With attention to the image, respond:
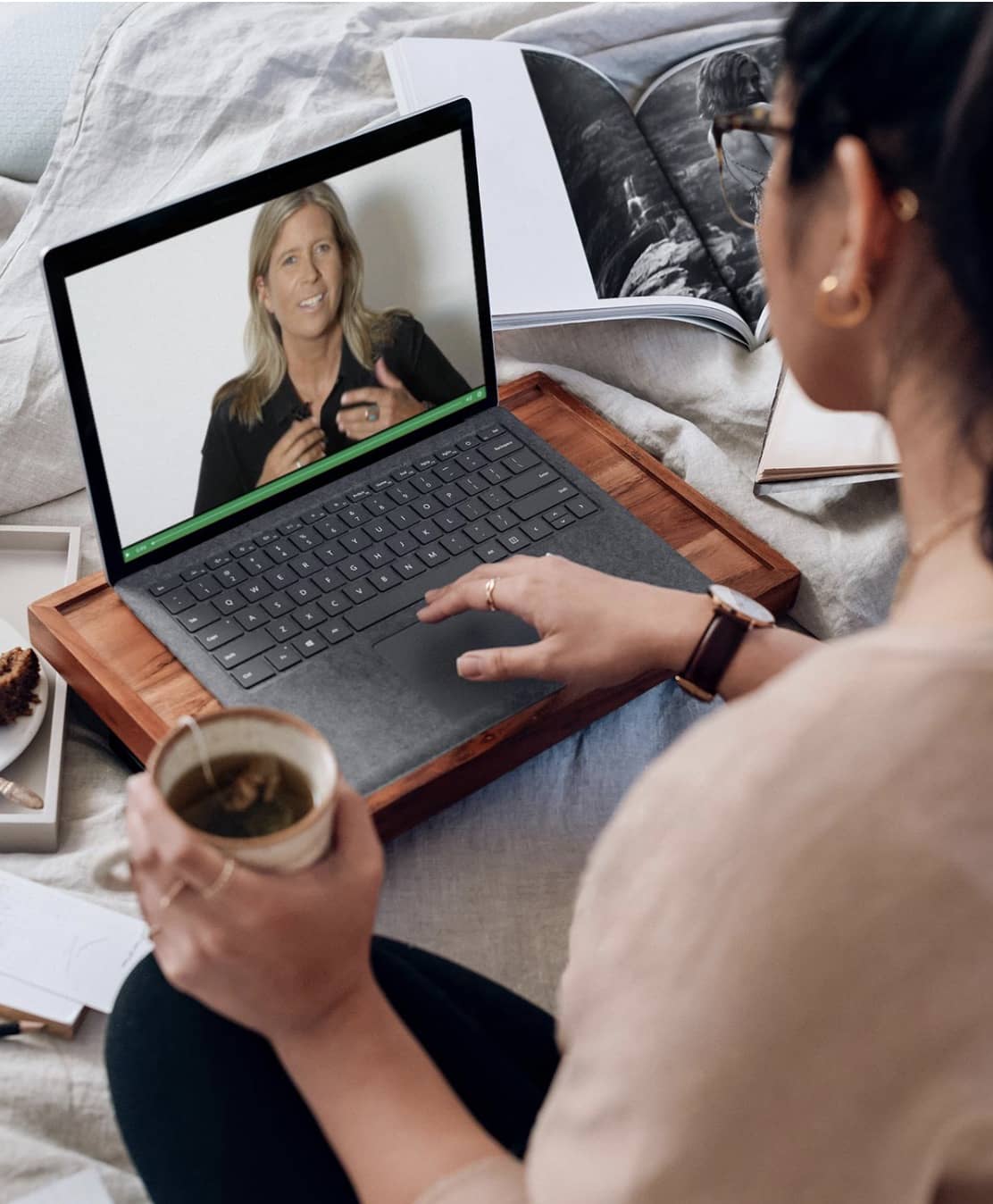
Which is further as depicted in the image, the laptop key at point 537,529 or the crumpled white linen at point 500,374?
the laptop key at point 537,529

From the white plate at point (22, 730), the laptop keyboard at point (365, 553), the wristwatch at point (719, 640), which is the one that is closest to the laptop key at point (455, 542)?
the laptop keyboard at point (365, 553)

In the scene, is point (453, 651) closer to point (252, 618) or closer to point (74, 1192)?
point (252, 618)

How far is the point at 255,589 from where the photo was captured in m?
1.03

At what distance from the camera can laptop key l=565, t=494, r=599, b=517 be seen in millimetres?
1123

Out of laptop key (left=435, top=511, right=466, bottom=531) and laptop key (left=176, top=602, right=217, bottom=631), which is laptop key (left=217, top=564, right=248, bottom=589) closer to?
laptop key (left=176, top=602, right=217, bottom=631)

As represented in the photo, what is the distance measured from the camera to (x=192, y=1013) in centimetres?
75

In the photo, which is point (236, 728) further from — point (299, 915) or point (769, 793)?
point (769, 793)

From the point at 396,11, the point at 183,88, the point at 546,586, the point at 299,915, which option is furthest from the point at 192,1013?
the point at 396,11

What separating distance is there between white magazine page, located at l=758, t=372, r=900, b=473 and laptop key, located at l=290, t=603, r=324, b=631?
39cm

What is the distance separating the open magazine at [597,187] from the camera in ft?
4.17

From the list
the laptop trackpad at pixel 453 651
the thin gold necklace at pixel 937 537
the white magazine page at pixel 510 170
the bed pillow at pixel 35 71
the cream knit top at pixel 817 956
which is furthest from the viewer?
the bed pillow at pixel 35 71

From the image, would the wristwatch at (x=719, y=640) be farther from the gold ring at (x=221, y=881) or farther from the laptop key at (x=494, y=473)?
the gold ring at (x=221, y=881)

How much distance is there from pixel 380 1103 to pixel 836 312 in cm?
41

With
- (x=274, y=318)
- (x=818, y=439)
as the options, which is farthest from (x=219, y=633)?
(x=818, y=439)
